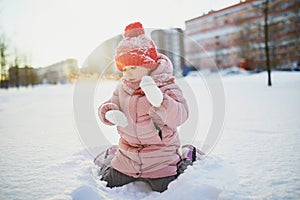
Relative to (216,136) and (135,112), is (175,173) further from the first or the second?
(216,136)

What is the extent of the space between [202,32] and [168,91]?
21655mm

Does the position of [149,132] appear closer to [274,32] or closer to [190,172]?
[190,172]

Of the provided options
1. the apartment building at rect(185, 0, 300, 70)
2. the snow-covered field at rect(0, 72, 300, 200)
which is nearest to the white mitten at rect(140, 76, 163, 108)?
the snow-covered field at rect(0, 72, 300, 200)

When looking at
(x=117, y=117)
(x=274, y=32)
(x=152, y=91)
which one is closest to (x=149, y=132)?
(x=117, y=117)

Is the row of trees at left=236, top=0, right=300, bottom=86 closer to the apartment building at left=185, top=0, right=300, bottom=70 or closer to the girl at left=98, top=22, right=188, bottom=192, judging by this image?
the apartment building at left=185, top=0, right=300, bottom=70

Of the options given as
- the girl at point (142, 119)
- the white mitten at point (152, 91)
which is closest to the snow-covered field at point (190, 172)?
the girl at point (142, 119)

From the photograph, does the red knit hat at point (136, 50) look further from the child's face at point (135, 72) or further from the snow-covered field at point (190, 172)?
the snow-covered field at point (190, 172)

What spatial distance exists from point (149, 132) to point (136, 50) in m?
0.50

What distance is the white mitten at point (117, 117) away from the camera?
1436 millimetres

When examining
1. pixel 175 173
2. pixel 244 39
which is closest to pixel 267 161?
pixel 175 173

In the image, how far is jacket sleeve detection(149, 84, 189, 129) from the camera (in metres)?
1.32

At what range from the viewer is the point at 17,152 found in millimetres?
2213

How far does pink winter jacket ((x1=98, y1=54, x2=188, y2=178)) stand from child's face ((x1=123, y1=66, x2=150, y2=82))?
4 centimetres

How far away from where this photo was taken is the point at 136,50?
1.42 metres
